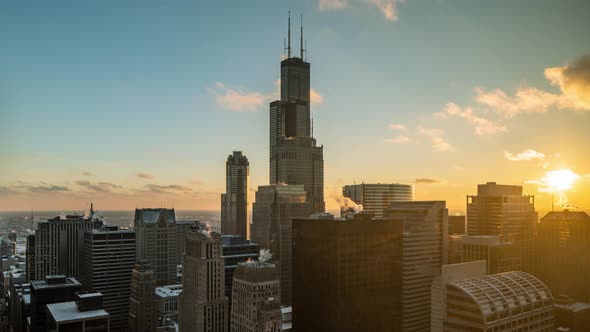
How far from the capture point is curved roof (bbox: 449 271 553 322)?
58.7 m

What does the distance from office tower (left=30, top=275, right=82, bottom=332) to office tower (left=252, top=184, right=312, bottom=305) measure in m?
51.2

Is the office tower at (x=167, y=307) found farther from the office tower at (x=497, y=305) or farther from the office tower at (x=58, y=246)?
the office tower at (x=497, y=305)

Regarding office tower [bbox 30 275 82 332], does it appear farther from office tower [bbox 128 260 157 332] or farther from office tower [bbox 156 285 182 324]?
office tower [bbox 156 285 182 324]

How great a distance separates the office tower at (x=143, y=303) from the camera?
9700cm

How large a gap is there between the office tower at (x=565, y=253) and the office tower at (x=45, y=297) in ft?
317

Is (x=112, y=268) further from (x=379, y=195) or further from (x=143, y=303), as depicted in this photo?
(x=379, y=195)

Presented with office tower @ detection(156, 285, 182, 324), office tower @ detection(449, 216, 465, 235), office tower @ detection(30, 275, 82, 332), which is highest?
office tower @ detection(449, 216, 465, 235)

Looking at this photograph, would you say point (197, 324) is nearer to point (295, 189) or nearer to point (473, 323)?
point (473, 323)

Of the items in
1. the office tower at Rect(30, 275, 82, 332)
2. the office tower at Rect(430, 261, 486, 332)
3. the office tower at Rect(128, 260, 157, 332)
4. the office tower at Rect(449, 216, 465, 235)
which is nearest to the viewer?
the office tower at Rect(430, 261, 486, 332)

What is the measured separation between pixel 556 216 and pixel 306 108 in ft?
360

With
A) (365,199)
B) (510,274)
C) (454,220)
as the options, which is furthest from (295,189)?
(510,274)

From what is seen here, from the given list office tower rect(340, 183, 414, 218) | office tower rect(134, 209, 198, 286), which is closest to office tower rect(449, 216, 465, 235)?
office tower rect(340, 183, 414, 218)

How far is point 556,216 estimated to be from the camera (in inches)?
4309

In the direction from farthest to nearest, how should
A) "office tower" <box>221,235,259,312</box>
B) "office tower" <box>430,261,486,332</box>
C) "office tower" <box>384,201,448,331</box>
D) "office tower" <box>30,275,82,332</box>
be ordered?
"office tower" <box>221,235,259,312</box>, "office tower" <box>30,275,82,332</box>, "office tower" <box>384,201,448,331</box>, "office tower" <box>430,261,486,332</box>
